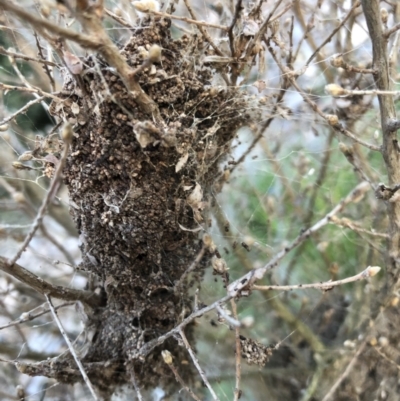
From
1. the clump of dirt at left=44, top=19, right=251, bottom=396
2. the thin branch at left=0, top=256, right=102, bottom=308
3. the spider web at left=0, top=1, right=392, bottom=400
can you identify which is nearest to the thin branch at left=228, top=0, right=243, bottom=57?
the clump of dirt at left=44, top=19, right=251, bottom=396

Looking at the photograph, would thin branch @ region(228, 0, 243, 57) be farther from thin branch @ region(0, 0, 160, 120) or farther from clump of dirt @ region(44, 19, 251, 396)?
thin branch @ region(0, 0, 160, 120)

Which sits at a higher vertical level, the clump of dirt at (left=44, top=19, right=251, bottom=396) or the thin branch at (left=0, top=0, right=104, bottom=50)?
the thin branch at (left=0, top=0, right=104, bottom=50)

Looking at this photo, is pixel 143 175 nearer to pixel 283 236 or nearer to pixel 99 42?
pixel 99 42

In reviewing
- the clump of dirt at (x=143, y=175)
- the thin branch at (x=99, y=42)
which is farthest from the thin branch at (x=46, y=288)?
the thin branch at (x=99, y=42)

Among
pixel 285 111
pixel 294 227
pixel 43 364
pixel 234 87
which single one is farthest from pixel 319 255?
pixel 43 364

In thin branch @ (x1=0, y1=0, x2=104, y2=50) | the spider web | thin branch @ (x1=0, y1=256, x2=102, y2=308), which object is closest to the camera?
thin branch @ (x1=0, y1=0, x2=104, y2=50)
